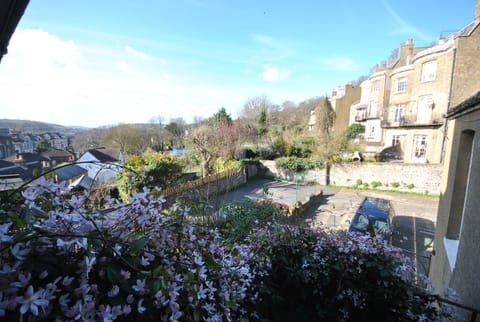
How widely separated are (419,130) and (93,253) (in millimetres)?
22868

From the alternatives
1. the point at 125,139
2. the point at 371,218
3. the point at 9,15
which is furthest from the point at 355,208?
the point at 125,139

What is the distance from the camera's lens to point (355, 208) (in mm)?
9523

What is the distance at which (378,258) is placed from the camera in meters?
2.20

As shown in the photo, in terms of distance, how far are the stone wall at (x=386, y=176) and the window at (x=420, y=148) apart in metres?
4.72

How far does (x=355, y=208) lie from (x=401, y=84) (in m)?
17.0

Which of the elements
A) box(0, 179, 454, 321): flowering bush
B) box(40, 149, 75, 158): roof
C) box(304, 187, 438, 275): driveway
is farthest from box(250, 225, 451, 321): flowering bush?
box(40, 149, 75, 158): roof

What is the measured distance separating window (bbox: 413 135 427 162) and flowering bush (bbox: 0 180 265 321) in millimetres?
22033

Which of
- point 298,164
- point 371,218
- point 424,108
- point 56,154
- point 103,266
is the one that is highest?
point 424,108

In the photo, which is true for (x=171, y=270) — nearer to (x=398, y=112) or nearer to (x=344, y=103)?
(x=398, y=112)

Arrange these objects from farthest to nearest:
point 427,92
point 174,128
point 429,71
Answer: point 174,128 → point 427,92 → point 429,71

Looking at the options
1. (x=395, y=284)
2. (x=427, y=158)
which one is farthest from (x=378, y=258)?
(x=427, y=158)

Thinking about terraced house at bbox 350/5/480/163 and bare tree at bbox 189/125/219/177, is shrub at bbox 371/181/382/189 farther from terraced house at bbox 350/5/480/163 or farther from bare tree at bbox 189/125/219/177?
bare tree at bbox 189/125/219/177

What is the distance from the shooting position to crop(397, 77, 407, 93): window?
1993 centimetres

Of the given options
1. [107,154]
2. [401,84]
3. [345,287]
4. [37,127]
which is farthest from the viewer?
[37,127]
